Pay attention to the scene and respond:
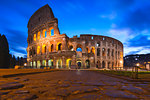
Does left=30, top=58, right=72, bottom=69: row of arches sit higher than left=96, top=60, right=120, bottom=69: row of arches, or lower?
higher

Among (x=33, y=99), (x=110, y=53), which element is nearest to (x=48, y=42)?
(x=110, y=53)

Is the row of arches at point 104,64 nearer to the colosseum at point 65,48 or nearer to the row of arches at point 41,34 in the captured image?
the colosseum at point 65,48

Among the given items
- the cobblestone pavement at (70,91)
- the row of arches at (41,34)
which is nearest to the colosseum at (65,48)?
the row of arches at (41,34)

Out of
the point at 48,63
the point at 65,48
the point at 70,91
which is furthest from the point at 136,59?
the point at 70,91

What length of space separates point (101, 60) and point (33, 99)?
94.7 ft

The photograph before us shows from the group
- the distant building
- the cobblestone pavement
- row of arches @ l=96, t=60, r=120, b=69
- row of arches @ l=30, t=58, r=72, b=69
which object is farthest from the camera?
the distant building

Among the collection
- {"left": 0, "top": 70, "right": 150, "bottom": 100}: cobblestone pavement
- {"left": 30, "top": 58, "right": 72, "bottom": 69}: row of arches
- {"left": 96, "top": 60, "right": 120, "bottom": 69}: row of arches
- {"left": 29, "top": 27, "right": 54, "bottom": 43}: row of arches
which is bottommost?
{"left": 96, "top": 60, "right": 120, "bottom": 69}: row of arches

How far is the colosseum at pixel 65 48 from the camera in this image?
937 inches

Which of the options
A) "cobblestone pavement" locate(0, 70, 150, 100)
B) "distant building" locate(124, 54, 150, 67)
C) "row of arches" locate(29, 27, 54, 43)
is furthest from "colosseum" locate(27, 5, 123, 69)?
"distant building" locate(124, 54, 150, 67)

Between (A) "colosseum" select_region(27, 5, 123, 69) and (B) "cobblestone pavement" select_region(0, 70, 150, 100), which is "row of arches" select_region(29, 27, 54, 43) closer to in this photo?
(A) "colosseum" select_region(27, 5, 123, 69)

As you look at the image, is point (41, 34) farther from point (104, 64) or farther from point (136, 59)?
point (136, 59)

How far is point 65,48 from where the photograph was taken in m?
23.7

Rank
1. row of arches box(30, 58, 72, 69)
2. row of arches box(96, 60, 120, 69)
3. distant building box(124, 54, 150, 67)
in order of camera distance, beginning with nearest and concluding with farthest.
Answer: row of arches box(30, 58, 72, 69)
row of arches box(96, 60, 120, 69)
distant building box(124, 54, 150, 67)

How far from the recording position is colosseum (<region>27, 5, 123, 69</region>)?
937 inches
